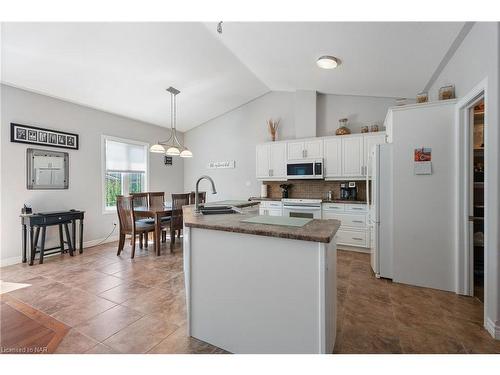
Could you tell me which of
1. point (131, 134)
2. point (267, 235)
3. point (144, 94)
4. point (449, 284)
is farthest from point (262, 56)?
point (449, 284)

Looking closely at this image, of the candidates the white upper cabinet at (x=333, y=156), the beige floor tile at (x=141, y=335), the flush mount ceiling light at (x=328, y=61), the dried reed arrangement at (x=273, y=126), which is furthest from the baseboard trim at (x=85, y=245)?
the flush mount ceiling light at (x=328, y=61)

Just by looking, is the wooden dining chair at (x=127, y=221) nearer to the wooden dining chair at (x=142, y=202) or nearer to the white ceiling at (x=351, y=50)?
the wooden dining chair at (x=142, y=202)

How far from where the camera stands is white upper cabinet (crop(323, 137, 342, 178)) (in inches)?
173

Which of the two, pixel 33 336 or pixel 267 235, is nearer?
pixel 267 235

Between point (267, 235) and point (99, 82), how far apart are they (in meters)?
3.89

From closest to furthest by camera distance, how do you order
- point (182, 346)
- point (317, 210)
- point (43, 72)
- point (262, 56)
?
point (182, 346) < point (43, 72) < point (262, 56) < point (317, 210)

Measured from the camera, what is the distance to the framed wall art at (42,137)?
3479 millimetres

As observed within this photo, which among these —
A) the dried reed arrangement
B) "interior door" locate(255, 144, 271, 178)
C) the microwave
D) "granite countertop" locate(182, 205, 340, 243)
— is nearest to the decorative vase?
the microwave

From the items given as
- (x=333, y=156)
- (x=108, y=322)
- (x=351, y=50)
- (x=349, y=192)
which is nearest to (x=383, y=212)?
(x=349, y=192)

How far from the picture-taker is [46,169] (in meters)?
3.83

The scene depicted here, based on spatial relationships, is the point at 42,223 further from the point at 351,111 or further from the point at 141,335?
the point at 351,111

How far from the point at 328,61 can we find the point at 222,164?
353 cm

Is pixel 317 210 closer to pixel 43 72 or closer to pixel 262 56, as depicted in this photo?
pixel 262 56

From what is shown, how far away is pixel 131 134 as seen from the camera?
17.1 ft
